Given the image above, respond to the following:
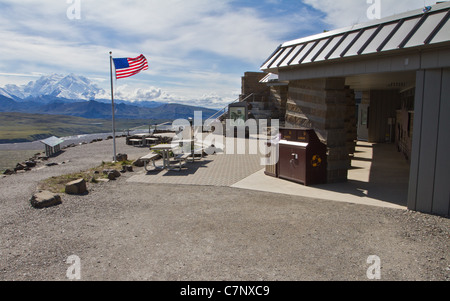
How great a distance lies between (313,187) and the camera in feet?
25.4

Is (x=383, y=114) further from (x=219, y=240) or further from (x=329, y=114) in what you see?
(x=219, y=240)

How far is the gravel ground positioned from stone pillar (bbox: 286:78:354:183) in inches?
79.2

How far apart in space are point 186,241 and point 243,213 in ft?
5.20

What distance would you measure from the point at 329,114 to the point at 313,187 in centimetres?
190

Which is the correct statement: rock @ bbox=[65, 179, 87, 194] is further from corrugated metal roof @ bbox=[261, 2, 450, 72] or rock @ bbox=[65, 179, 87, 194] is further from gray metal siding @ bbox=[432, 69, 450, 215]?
gray metal siding @ bbox=[432, 69, 450, 215]

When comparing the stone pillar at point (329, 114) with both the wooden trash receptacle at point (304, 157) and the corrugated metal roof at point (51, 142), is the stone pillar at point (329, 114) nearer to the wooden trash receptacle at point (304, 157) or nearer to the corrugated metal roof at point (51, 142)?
the wooden trash receptacle at point (304, 157)

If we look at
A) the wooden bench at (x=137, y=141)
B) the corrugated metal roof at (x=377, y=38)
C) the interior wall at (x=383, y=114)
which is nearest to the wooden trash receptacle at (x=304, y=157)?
the corrugated metal roof at (x=377, y=38)

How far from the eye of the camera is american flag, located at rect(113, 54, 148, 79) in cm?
1361

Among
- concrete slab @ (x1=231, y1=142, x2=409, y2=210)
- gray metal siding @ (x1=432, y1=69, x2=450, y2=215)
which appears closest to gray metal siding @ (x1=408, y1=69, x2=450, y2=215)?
gray metal siding @ (x1=432, y1=69, x2=450, y2=215)

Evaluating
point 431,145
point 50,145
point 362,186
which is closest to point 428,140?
point 431,145

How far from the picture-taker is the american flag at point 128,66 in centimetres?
1361

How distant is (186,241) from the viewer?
4504 mm
